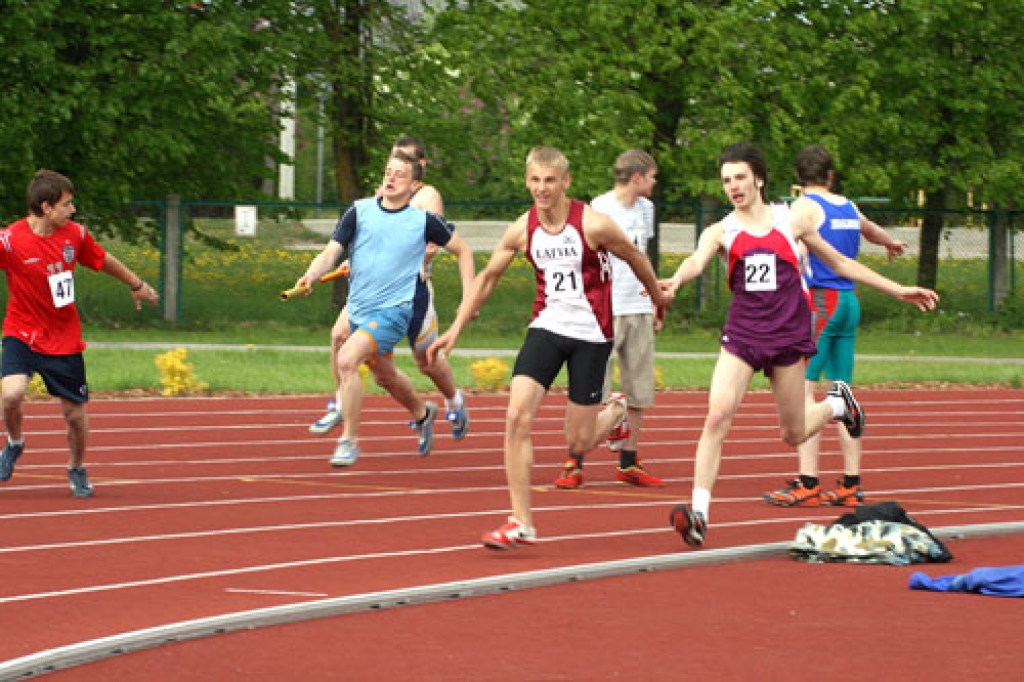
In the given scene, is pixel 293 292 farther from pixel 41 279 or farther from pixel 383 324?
pixel 383 324

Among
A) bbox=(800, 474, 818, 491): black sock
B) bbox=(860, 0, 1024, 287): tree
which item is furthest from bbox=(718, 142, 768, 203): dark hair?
bbox=(860, 0, 1024, 287): tree

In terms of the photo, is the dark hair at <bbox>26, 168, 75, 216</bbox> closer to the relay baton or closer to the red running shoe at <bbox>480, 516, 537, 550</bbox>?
the relay baton

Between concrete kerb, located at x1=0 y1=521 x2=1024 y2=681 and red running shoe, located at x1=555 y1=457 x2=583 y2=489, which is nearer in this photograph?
concrete kerb, located at x1=0 y1=521 x2=1024 y2=681

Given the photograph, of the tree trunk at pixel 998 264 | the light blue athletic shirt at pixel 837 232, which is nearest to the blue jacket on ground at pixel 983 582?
the light blue athletic shirt at pixel 837 232

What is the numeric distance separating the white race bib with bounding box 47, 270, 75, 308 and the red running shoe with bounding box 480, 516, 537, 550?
127 inches

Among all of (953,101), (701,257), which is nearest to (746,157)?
(701,257)

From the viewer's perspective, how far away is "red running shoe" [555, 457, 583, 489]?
1223 centimetres

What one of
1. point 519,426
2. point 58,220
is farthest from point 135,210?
point 519,426

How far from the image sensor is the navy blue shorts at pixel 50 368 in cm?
1119

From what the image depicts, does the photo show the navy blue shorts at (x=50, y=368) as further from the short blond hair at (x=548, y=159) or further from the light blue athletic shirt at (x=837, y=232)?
the light blue athletic shirt at (x=837, y=232)

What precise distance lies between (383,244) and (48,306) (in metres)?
2.49

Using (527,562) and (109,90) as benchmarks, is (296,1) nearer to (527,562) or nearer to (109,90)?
(109,90)

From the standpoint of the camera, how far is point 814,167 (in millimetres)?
11391

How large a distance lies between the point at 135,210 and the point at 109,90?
10.1 ft
